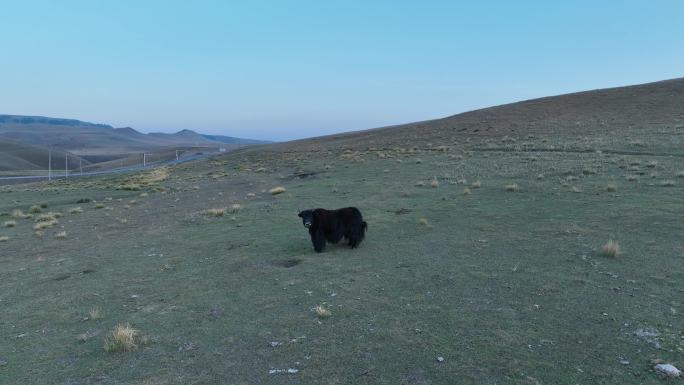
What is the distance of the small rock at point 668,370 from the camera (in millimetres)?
4781

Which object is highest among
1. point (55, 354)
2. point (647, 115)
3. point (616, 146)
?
point (647, 115)

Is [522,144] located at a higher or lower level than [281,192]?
higher

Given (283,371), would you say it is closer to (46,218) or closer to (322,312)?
(322,312)

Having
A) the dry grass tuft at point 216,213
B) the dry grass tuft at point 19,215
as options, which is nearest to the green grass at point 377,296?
the dry grass tuft at point 216,213

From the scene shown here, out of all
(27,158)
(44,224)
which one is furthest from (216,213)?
(27,158)

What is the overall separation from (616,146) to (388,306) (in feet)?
94.5

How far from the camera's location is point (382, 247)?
11.3 meters

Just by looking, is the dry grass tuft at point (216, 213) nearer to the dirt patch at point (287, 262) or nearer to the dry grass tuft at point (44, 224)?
the dry grass tuft at point (44, 224)

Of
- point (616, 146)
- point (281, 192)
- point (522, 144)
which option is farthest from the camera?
point (522, 144)

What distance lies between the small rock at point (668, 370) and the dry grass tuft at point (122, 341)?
20.9 feet

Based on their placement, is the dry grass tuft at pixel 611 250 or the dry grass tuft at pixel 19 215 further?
the dry grass tuft at pixel 19 215

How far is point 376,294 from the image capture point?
25.8 ft

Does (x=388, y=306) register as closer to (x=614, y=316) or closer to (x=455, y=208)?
(x=614, y=316)

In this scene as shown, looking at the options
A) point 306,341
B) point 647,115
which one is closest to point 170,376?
point 306,341
